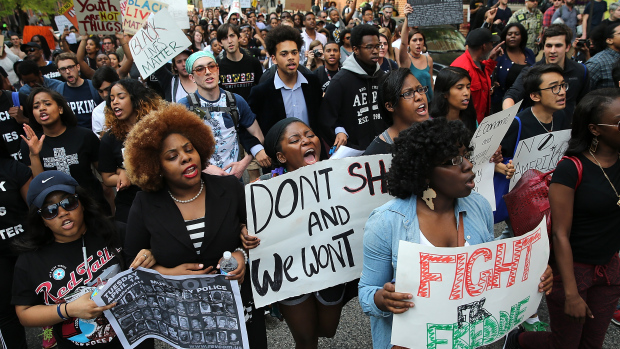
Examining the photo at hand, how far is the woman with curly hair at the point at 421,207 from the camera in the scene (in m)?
2.19

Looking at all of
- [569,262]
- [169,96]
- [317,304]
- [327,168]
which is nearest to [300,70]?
[169,96]

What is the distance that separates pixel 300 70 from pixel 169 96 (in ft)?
5.27

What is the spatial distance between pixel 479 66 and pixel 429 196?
173 inches

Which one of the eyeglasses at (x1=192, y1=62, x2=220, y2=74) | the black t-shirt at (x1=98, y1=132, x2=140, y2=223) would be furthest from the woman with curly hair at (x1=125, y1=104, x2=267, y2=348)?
the eyeglasses at (x1=192, y1=62, x2=220, y2=74)

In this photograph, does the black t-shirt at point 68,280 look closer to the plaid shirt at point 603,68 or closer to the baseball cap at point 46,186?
the baseball cap at point 46,186

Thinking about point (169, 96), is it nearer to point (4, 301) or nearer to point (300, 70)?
point (300, 70)

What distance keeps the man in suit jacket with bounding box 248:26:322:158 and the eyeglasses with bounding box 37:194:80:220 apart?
9.06 ft

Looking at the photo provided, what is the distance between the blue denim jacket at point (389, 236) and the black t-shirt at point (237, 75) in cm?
501

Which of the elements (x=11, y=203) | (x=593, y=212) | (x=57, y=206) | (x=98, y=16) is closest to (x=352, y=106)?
(x=593, y=212)

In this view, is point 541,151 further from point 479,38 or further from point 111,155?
point 111,155

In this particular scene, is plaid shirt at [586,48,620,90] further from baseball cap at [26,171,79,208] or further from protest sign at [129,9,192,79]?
baseball cap at [26,171,79,208]

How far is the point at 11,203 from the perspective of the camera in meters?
3.27

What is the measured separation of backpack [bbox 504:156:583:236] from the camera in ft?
9.21

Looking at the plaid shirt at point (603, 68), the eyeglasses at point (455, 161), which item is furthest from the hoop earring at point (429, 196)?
the plaid shirt at point (603, 68)
